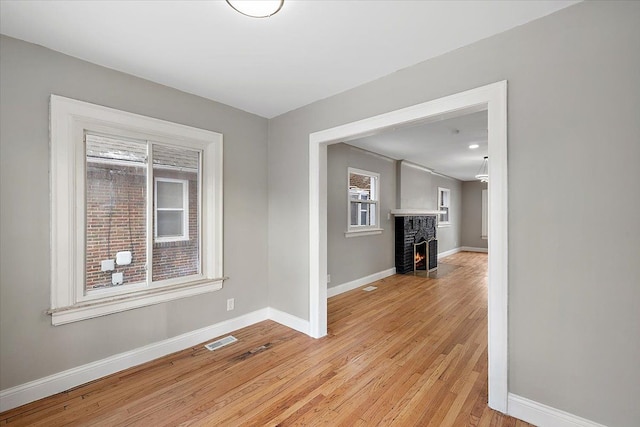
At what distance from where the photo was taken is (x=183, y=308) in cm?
285

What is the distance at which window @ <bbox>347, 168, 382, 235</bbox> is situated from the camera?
515cm

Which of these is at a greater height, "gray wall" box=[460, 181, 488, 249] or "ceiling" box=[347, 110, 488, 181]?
"ceiling" box=[347, 110, 488, 181]

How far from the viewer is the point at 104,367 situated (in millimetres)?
2330

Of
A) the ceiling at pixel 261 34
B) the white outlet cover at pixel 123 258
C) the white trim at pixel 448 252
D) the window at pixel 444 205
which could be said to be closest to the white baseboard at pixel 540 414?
the ceiling at pixel 261 34

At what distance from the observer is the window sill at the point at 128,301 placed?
2.16m

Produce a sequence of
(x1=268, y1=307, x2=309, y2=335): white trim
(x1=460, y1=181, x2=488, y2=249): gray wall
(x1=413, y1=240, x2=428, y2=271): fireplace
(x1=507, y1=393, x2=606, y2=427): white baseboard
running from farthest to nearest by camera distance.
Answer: (x1=460, y1=181, x2=488, y2=249): gray wall < (x1=413, y1=240, x2=428, y2=271): fireplace < (x1=268, y1=307, x2=309, y2=335): white trim < (x1=507, y1=393, x2=606, y2=427): white baseboard

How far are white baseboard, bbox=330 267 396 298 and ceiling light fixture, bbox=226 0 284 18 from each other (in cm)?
382

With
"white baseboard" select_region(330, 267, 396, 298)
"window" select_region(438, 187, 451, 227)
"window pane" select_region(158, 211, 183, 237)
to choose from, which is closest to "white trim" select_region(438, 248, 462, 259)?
"window" select_region(438, 187, 451, 227)

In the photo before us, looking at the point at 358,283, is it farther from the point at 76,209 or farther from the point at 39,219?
the point at 39,219

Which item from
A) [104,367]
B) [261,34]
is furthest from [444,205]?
[104,367]

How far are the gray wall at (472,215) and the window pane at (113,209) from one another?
1060 cm

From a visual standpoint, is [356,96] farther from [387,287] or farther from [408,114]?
[387,287]

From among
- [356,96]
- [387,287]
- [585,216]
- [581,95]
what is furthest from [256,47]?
[387,287]

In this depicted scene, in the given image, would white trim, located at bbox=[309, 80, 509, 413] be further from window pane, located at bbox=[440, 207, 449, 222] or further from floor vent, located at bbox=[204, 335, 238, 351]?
window pane, located at bbox=[440, 207, 449, 222]
